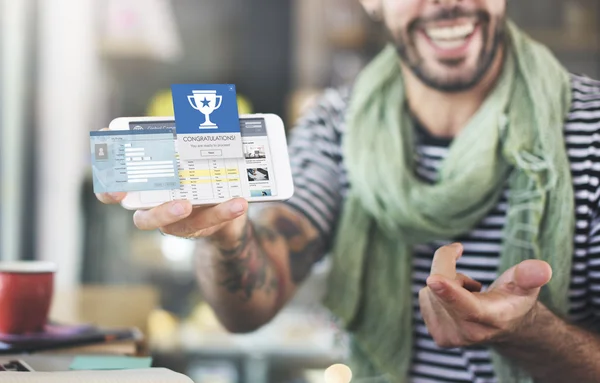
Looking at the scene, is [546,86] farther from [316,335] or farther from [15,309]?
[316,335]

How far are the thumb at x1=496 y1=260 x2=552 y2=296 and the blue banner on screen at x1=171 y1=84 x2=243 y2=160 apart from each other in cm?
28

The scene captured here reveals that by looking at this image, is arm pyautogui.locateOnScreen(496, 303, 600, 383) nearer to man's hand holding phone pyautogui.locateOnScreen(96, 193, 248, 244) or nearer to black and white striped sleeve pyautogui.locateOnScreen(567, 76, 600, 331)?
black and white striped sleeve pyautogui.locateOnScreen(567, 76, 600, 331)

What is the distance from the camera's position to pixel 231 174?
2.40 feet

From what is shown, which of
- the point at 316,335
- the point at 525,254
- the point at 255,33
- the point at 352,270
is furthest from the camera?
the point at 255,33

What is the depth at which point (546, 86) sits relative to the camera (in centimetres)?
100

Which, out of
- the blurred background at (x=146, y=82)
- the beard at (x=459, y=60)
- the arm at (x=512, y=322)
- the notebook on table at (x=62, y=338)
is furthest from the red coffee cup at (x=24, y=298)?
the blurred background at (x=146, y=82)

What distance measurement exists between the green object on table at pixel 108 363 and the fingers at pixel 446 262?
0.29 metres

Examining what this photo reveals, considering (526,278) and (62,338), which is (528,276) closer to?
(526,278)

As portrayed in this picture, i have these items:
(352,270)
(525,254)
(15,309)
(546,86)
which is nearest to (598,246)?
(525,254)

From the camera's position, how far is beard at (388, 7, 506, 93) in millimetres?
996

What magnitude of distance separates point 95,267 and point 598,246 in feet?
5.45

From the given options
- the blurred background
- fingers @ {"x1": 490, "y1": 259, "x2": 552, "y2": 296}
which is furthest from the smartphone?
the blurred background

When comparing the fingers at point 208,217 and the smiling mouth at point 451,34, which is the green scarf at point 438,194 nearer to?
the smiling mouth at point 451,34

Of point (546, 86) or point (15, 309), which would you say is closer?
point (15, 309)
